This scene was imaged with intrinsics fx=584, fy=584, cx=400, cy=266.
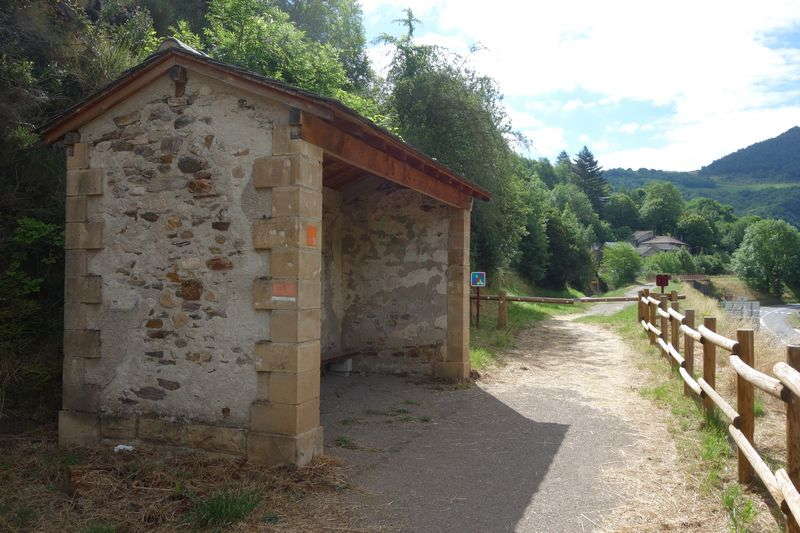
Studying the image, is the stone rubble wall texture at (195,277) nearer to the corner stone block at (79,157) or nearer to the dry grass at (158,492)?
the corner stone block at (79,157)

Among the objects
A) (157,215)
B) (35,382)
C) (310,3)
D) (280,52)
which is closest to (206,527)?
(157,215)

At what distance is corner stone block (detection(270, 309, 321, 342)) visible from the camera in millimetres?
4910

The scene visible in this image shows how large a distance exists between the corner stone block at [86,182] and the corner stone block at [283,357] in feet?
7.73

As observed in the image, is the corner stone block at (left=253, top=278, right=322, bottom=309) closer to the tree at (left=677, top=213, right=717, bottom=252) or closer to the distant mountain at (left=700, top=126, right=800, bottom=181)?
the tree at (left=677, top=213, right=717, bottom=252)

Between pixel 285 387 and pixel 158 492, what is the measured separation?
1215 mm

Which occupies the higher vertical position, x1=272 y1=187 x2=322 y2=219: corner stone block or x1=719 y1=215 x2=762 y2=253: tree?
x1=719 y1=215 x2=762 y2=253: tree

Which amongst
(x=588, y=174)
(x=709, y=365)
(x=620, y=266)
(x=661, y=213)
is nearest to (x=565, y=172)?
(x=588, y=174)

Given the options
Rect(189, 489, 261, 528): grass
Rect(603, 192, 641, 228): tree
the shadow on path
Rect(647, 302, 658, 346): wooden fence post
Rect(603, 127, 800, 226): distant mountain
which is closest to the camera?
Rect(189, 489, 261, 528): grass

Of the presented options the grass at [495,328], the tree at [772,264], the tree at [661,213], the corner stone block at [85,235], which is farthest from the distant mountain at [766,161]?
the corner stone block at [85,235]

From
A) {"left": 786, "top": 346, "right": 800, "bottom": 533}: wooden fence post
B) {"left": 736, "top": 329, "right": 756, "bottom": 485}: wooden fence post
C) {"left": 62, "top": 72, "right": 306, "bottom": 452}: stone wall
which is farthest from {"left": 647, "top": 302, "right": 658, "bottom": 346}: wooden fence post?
{"left": 62, "top": 72, "right": 306, "bottom": 452}: stone wall

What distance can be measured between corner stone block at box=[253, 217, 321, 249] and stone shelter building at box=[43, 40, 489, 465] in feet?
0.04

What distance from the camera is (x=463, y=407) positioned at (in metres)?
7.46

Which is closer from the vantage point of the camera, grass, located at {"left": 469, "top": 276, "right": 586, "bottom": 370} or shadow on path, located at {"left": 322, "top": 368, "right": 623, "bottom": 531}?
shadow on path, located at {"left": 322, "top": 368, "right": 623, "bottom": 531}

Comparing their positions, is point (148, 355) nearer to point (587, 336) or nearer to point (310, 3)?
point (587, 336)
